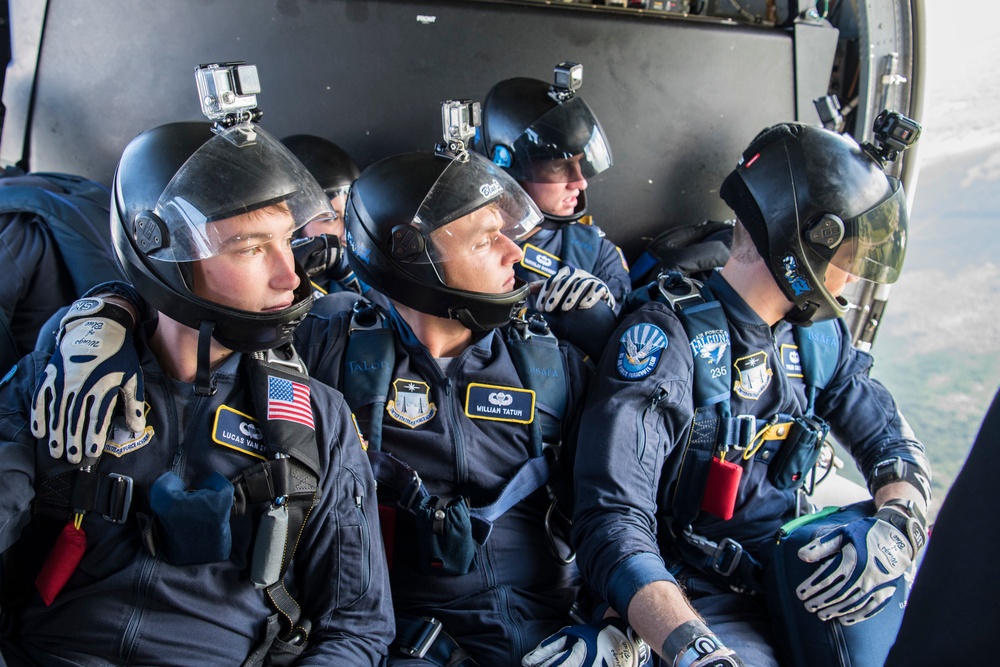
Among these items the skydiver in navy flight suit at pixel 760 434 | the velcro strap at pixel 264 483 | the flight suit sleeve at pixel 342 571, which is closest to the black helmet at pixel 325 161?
the skydiver in navy flight suit at pixel 760 434

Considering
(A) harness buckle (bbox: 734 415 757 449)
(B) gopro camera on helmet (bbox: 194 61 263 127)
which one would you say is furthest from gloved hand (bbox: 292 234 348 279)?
(A) harness buckle (bbox: 734 415 757 449)

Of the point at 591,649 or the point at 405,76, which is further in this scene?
the point at 405,76

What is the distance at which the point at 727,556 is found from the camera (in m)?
2.00

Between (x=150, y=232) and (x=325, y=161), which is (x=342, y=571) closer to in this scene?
(x=150, y=232)

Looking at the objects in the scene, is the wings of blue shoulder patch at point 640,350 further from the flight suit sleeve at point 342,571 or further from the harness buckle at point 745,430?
the flight suit sleeve at point 342,571

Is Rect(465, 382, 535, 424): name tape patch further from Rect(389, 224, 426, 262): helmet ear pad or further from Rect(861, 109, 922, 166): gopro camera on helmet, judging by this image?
Rect(861, 109, 922, 166): gopro camera on helmet

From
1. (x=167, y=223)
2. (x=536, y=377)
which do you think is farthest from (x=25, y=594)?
(x=536, y=377)

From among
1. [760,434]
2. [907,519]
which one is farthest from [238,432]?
[907,519]

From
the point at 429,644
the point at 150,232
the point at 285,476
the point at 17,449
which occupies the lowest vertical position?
the point at 429,644

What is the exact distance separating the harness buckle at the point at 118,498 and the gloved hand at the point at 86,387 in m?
0.06

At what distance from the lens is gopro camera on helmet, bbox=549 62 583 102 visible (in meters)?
2.96

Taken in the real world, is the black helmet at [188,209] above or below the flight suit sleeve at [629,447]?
above

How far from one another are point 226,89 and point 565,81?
63.3 inches

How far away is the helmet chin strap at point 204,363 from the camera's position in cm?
150
